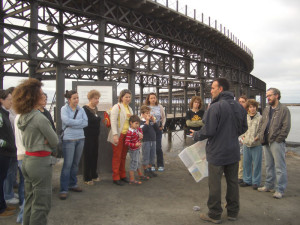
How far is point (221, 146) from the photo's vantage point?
373cm

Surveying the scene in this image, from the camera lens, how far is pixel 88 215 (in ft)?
13.1

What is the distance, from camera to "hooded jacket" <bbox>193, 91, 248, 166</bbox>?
373 cm

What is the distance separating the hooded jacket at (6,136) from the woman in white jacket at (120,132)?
77.9 inches

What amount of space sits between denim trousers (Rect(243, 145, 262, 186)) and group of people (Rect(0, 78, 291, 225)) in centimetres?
2

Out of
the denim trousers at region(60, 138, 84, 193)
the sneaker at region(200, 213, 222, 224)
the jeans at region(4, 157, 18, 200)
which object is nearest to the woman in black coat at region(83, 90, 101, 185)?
the denim trousers at region(60, 138, 84, 193)

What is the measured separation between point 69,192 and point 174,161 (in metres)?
3.81

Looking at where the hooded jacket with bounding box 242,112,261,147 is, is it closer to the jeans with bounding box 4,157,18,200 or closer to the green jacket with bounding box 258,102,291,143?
the green jacket with bounding box 258,102,291,143

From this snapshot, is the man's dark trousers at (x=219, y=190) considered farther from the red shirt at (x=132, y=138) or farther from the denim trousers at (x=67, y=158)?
the denim trousers at (x=67, y=158)

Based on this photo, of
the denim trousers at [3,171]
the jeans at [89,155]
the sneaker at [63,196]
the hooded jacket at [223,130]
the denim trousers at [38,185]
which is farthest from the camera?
the jeans at [89,155]

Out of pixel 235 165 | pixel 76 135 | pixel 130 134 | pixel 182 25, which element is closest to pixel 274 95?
pixel 235 165

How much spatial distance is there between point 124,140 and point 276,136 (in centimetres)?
302

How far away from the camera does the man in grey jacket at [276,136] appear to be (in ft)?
15.6

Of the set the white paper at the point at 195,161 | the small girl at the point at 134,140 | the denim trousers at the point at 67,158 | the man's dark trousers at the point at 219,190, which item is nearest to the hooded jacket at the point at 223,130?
the man's dark trousers at the point at 219,190

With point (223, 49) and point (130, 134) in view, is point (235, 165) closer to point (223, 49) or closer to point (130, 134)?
point (130, 134)
